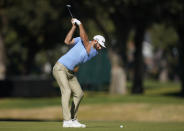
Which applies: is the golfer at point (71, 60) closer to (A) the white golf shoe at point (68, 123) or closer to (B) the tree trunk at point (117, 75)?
(A) the white golf shoe at point (68, 123)

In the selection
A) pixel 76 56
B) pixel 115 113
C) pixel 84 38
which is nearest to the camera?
pixel 84 38

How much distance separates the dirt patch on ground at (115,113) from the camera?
30.9 meters

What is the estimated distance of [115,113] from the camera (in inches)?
1278

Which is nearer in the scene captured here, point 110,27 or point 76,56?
point 76,56

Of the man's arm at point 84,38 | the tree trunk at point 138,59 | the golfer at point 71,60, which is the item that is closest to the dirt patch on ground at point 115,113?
the tree trunk at point 138,59

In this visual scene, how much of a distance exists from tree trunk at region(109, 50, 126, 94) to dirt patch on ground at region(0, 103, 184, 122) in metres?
11.1

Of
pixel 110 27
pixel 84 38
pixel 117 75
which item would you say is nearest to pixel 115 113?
pixel 117 75

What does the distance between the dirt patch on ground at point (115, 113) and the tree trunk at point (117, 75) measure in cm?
1113

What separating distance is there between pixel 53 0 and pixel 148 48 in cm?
11846

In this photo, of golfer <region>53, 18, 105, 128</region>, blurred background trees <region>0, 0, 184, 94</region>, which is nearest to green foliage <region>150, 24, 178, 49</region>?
blurred background trees <region>0, 0, 184, 94</region>

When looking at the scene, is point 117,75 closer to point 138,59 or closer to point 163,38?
point 138,59

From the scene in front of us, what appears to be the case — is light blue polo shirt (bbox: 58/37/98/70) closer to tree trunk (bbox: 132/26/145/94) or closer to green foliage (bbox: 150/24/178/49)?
tree trunk (bbox: 132/26/145/94)

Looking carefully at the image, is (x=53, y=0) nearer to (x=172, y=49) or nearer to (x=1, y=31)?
(x=1, y=31)

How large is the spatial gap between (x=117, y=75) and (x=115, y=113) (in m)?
13.8
